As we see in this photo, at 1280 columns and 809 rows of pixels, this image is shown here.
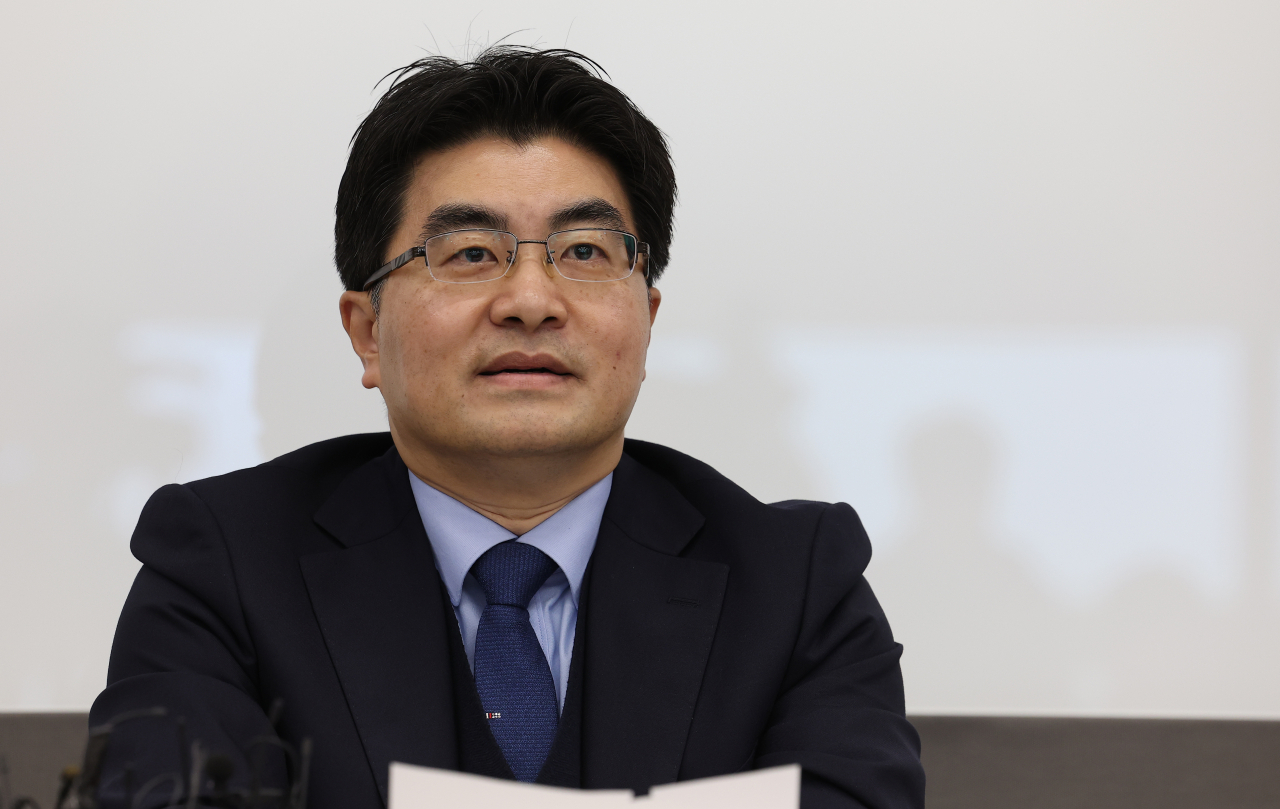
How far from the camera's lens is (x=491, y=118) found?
5.06 feet

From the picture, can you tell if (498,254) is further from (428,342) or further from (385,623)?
(385,623)

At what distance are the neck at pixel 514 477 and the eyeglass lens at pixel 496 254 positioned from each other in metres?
0.24

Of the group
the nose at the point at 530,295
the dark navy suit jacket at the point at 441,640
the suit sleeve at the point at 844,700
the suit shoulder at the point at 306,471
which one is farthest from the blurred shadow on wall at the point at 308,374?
the suit sleeve at the point at 844,700

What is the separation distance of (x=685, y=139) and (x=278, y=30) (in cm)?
75

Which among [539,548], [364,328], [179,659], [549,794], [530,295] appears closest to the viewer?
[549,794]

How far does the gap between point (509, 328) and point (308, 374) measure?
0.70 metres

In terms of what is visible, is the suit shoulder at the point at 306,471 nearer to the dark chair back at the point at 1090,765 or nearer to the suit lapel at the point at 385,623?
the suit lapel at the point at 385,623

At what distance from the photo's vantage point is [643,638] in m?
1.43

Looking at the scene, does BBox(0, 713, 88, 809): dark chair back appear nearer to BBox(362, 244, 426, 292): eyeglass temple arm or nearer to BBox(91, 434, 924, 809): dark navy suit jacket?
BBox(91, 434, 924, 809): dark navy suit jacket

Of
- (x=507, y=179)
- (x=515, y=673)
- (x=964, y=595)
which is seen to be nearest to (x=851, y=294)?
(x=964, y=595)

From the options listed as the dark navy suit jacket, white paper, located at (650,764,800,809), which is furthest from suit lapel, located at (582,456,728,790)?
white paper, located at (650,764,800,809)

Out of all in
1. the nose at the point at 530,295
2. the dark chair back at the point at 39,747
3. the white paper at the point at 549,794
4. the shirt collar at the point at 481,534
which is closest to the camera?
the white paper at the point at 549,794

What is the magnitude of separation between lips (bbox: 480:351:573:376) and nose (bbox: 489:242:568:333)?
4cm

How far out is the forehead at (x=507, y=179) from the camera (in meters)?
1.47
